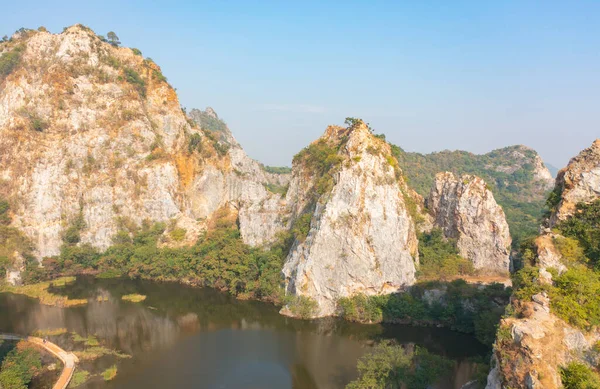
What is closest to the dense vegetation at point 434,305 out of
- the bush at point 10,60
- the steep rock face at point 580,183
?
the steep rock face at point 580,183

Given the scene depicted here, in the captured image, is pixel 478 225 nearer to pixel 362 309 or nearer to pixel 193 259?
pixel 362 309

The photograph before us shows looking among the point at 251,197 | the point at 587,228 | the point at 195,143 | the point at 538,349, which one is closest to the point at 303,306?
the point at 587,228

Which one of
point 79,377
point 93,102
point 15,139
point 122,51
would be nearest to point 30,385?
point 79,377

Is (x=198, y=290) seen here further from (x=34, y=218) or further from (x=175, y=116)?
(x=175, y=116)

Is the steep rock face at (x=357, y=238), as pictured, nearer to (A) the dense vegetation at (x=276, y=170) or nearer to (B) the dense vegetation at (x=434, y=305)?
(B) the dense vegetation at (x=434, y=305)

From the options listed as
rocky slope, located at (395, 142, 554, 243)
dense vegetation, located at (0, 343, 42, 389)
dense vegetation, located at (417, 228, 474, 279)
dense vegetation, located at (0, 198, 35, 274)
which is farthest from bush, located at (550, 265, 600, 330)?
rocky slope, located at (395, 142, 554, 243)

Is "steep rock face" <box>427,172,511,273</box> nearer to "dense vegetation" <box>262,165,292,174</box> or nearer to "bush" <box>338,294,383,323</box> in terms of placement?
"bush" <box>338,294,383,323</box>
